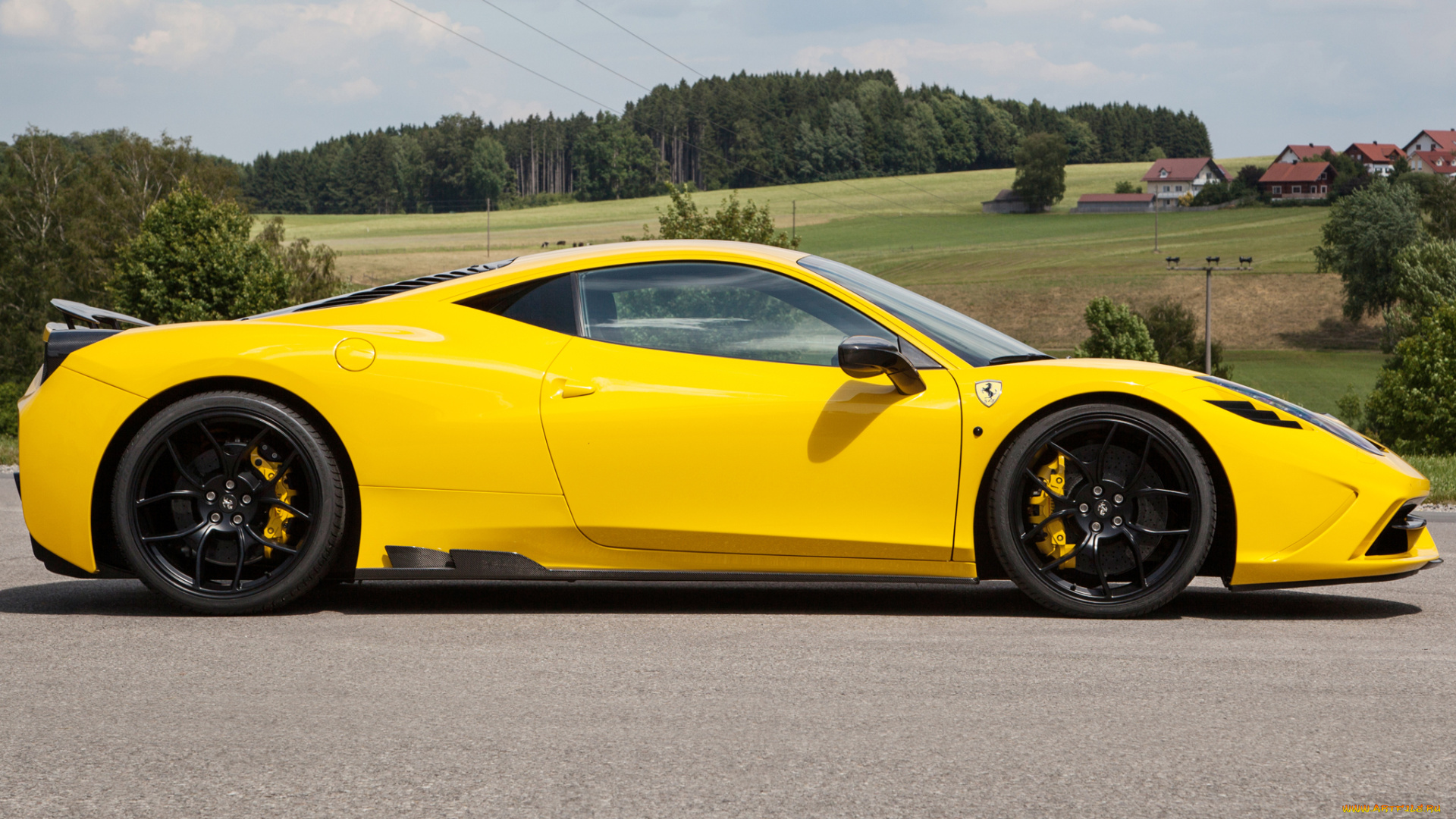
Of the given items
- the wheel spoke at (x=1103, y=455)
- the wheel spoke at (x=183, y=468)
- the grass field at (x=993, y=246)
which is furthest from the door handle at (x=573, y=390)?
the grass field at (x=993, y=246)

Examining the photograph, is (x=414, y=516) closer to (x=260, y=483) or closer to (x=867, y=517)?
(x=260, y=483)

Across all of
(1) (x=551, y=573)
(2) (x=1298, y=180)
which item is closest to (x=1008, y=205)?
(2) (x=1298, y=180)

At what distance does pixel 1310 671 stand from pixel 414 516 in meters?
2.87

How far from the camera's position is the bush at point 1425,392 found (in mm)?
51281

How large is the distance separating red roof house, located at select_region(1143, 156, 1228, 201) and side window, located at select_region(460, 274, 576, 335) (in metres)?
148

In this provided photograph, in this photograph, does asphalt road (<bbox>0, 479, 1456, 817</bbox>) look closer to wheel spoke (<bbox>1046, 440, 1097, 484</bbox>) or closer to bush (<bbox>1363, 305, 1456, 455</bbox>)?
wheel spoke (<bbox>1046, 440, 1097, 484</bbox>)

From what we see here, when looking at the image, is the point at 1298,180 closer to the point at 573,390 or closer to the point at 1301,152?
the point at 1301,152

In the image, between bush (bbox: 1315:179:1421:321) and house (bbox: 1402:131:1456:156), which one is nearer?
bush (bbox: 1315:179:1421:321)

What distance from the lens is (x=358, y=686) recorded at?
3588mm

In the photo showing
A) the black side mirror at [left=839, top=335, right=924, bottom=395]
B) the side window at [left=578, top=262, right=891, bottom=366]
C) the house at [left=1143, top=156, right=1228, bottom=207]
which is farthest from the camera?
the house at [left=1143, top=156, right=1228, bottom=207]

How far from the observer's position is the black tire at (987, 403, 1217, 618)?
14.4 feet

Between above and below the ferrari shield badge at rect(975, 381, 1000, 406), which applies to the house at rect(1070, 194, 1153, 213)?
above

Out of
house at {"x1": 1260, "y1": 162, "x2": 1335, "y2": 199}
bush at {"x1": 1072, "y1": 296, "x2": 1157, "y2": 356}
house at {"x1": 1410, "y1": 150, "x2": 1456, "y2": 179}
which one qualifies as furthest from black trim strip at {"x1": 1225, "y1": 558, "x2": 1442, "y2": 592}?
house at {"x1": 1410, "y1": 150, "x2": 1456, "y2": 179}

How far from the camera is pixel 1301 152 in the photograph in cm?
16850
